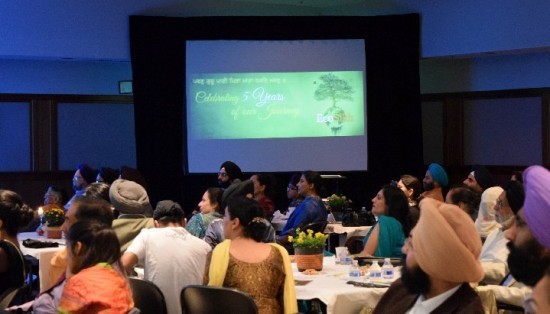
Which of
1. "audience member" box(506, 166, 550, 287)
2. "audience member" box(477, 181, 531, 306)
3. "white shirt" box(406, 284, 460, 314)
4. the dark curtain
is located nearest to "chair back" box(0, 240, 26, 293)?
"audience member" box(477, 181, 531, 306)

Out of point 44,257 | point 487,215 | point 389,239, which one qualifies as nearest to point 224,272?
point 389,239

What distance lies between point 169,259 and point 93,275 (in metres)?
1.57

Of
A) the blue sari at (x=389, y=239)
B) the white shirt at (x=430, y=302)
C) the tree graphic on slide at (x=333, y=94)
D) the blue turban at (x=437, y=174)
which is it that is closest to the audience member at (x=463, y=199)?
the blue sari at (x=389, y=239)

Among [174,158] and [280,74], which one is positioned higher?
[280,74]

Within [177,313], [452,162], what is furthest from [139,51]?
[177,313]

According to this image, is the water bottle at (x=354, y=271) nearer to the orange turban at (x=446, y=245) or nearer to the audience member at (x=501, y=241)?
the audience member at (x=501, y=241)

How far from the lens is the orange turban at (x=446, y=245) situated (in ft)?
9.21

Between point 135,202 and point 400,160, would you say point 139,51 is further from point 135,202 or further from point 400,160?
point 135,202

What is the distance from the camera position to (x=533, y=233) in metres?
1.96

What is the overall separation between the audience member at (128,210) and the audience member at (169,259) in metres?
0.66

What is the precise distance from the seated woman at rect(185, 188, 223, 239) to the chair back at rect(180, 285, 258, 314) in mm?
2086

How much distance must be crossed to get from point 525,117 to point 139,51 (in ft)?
17.9

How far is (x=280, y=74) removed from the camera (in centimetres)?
1205

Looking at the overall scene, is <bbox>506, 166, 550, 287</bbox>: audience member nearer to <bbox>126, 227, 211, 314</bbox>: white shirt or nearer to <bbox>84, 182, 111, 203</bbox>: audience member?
<bbox>126, 227, 211, 314</bbox>: white shirt
